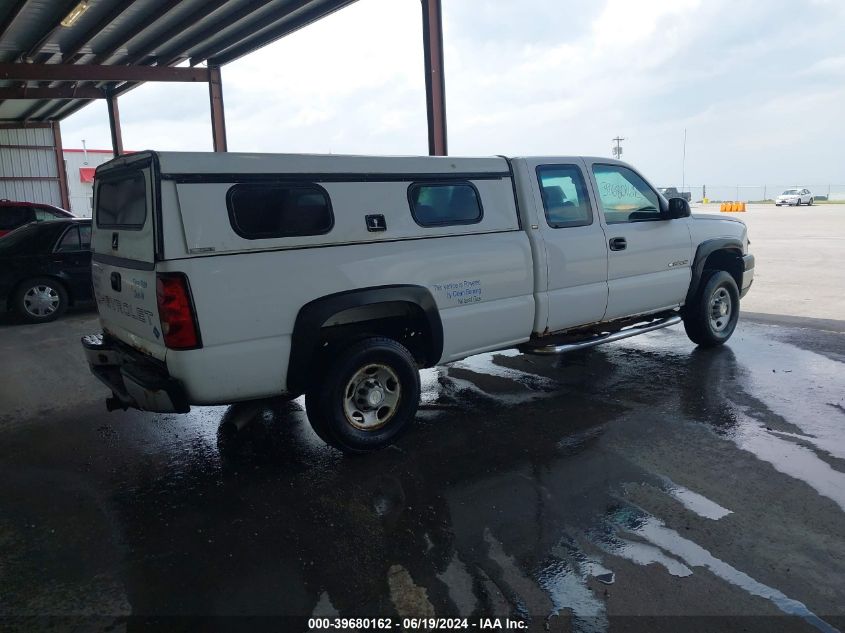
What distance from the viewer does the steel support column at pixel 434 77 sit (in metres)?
9.81

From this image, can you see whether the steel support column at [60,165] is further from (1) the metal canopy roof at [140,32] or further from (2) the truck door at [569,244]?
(2) the truck door at [569,244]

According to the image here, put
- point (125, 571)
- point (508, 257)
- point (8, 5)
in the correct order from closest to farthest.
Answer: point (125, 571) < point (508, 257) < point (8, 5)

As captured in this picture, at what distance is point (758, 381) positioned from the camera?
5.62 meters

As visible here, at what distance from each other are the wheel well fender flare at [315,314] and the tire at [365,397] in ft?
0.54

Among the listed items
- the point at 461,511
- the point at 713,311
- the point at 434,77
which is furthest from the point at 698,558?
the point at 434,77

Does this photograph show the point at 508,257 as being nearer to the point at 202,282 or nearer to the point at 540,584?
the point at 202,282

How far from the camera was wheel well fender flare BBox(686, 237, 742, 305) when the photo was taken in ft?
20.8

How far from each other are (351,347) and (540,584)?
1952 millimetres

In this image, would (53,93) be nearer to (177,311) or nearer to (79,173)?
(79,173)

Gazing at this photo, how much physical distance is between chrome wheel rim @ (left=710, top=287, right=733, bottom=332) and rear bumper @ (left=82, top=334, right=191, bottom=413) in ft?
18.1

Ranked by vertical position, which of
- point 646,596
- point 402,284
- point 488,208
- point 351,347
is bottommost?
point 646,596

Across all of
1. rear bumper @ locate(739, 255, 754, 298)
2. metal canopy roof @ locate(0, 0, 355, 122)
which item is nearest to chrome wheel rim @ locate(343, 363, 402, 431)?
rear bumper @ locate(739, 255, 754, 298)

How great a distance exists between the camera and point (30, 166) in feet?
92.3

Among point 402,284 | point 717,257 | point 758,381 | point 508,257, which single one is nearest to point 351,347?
point 402,284
